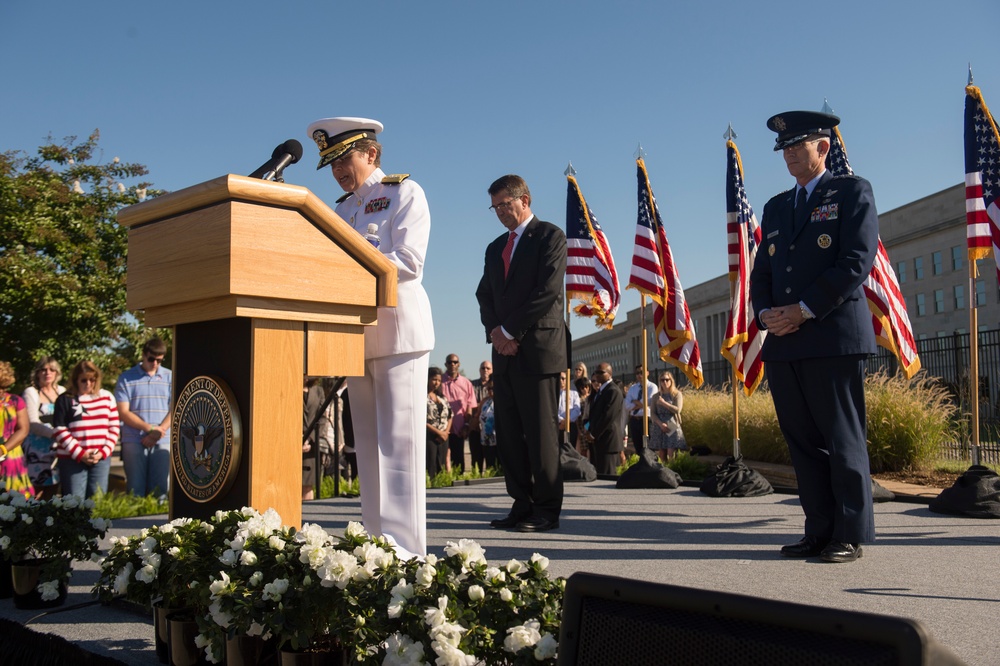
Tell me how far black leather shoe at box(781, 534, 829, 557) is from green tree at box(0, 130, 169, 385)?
14.2m

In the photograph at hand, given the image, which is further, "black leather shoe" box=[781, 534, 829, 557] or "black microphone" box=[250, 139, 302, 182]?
"black leather shoe" box=[781, 534, 829, 557]

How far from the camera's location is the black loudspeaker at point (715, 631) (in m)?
Answer: 1.29

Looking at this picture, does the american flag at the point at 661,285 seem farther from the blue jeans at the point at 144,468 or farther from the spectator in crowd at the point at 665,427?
the blue jeans at the point at 144,468

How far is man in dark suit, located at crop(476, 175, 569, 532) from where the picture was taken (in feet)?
17.9

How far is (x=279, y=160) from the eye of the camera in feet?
10.4

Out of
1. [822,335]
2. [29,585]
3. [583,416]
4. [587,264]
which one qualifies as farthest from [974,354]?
[583,416]

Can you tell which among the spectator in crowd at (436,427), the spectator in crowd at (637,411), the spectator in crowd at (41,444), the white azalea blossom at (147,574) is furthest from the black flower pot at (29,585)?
the spectator in crowd at (637,411)

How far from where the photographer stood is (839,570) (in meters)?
3.89

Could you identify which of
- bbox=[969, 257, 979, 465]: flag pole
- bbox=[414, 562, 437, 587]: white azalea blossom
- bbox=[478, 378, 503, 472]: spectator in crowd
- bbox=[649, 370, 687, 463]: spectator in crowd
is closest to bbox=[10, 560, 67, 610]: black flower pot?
bbox=[414, 562, 437, 587]: white azalea blossom

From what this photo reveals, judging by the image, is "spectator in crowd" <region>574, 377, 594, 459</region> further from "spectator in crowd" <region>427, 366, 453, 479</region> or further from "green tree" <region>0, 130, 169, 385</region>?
"green tree" <region>0, 130, 169, 385</region>

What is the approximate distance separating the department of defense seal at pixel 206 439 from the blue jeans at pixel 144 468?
18.0 ft

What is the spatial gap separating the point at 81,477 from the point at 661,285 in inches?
230

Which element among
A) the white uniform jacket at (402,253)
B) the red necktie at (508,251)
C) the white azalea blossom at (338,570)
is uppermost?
the red necktie at (508,251)

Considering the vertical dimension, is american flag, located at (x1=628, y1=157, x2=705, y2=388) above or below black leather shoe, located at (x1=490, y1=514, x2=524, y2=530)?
above
